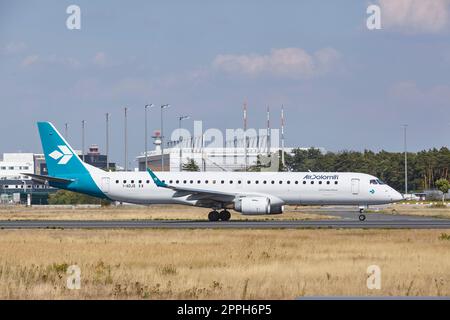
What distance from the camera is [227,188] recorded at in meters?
55.9

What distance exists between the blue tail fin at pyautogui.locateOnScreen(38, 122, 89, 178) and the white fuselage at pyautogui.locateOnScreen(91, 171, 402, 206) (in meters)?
1.63

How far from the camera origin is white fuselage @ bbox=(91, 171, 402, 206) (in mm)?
55009

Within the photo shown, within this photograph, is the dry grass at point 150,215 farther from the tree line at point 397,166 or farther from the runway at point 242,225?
the tree line at point 397,166

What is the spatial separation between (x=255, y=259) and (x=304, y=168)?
136 meters

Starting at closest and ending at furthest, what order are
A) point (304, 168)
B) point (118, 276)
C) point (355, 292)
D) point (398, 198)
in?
point (355, 292), point (118, 276), point (398, 198), point (304, 168)

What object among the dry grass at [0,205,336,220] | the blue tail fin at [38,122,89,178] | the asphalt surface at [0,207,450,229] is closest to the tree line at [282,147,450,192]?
the dry grass at [0,205,336,220]

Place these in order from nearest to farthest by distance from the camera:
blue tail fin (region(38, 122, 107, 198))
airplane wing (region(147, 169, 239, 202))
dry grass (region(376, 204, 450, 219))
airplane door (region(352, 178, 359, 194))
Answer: airplane wing (region(147, 169, 239, 202)) → airplane door (region(352, 178, 359, 194)) → blue tail fin (region(38, 122, 107, 198)) → dry grass (region(376, 204, 450, 219))

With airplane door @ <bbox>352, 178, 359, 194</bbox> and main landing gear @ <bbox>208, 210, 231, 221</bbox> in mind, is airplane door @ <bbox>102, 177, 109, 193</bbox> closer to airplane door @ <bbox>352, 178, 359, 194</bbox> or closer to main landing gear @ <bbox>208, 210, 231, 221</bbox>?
main landing gear @ <bbox>208, 210, 231, 221</bbox>
